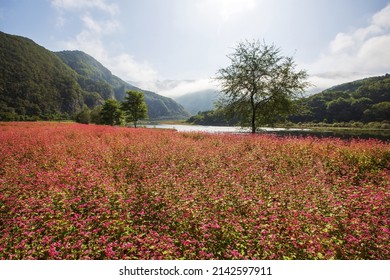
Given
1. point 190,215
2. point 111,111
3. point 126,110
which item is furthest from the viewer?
point 111,111

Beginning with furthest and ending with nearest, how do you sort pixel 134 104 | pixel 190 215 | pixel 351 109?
pixel 351 109 < pixel 134 104 < pixel 190 215

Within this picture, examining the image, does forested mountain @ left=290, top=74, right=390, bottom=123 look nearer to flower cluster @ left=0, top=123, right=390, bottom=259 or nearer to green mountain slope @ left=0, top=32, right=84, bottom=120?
flower cluster @ left=0, top=123, right=390, bottom=259

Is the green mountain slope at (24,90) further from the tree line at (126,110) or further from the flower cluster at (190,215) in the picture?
the flower cluster at (190,215)

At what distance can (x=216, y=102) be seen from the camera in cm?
2239

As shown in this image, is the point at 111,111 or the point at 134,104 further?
the point at 111,111

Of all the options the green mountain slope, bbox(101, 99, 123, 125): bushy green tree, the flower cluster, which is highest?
the green mountain slope

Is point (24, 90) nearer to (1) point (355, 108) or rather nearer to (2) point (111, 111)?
(2) point (111, 111)

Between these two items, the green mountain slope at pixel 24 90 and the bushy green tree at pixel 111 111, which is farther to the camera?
the green mountain slope at pixel 24 90

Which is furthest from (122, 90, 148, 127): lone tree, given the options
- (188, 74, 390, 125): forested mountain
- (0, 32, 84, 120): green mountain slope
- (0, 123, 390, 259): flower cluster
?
(0, 32, 84, 120): green mountain slope

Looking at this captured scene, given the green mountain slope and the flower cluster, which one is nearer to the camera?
the flower cluster

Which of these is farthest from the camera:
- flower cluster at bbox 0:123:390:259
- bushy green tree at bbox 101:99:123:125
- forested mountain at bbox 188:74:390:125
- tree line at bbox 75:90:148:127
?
forested mountain at bbox 188:74:390:125

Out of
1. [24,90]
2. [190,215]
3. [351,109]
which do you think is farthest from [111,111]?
[24,90]

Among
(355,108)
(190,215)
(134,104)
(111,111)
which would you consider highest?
(355,108)

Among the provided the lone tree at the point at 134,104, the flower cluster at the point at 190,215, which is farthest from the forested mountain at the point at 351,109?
the flower cluster at the point at 190,215
